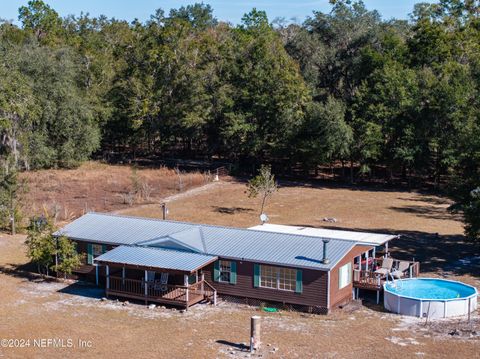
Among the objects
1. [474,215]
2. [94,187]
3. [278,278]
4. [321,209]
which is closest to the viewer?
[278,278]

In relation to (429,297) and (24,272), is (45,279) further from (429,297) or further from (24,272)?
(429,297)

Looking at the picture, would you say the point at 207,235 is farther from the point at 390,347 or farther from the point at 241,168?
the point at 241,168

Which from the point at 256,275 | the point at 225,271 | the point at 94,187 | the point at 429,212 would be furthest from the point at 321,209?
the point at 256,275

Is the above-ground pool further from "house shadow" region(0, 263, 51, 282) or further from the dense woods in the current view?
the dense woods

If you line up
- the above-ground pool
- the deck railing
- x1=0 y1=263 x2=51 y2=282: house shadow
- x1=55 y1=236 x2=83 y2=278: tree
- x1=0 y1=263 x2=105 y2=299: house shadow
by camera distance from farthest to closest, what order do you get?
x1=0 y1=263 x2=51 y2=282: house shadow
x1=55 y1=236 x2=83 y2=278: tree
x1=0 y1=263 x2=105 y2=299: house shadow
the deck railing
the above-ground pool

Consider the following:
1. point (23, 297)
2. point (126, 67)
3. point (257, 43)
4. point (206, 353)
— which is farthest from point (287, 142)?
point (206, 353)

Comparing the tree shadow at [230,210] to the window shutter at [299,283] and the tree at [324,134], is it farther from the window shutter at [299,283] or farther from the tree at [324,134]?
the window shutter at [299,283]

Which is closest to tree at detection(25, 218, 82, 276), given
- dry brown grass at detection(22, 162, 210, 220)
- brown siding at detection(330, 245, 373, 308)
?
dry brown grass at detection(22, 162, 210, 220)
